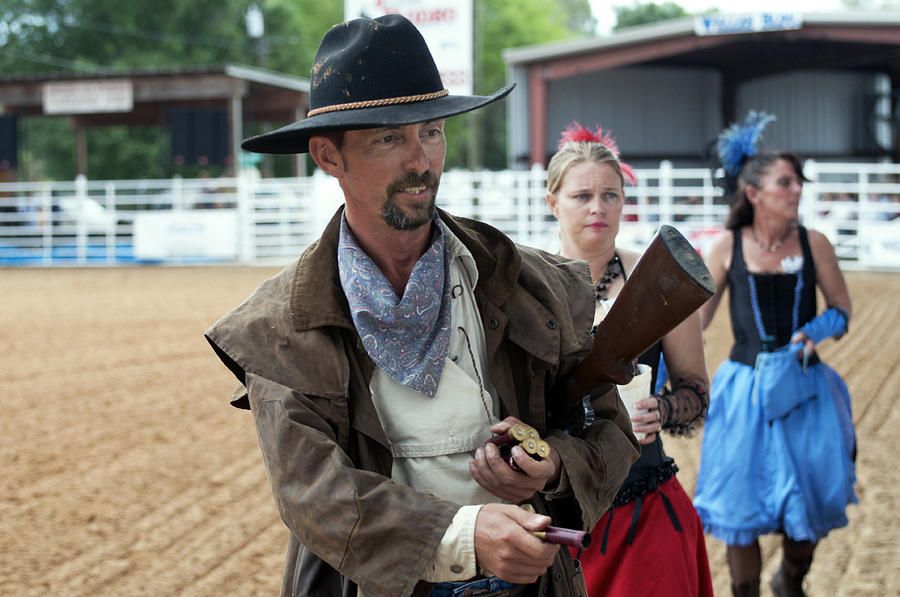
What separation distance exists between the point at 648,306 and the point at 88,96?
2362cm

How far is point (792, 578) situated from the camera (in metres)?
3.91

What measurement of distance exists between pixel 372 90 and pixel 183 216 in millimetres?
19076

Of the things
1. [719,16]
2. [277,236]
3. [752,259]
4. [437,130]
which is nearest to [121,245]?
[277,236]

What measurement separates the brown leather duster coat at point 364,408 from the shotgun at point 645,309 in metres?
0.06

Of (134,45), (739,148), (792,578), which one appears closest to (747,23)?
(739,148)

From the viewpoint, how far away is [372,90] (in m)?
1.88

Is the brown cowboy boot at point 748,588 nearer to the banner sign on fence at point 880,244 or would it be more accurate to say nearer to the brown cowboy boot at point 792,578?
the brown cowboy boot at point 792,578

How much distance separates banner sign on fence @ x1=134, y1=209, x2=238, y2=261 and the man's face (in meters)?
18.4

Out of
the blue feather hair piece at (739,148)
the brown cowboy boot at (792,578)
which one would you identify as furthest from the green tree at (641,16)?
the brown cowboy boot at (792,578)

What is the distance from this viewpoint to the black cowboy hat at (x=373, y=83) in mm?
1860

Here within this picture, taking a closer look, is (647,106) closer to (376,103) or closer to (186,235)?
(186,235)

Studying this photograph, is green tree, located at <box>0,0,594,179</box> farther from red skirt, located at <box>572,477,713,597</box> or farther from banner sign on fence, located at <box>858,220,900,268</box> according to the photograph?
red skirt, located at <box>572,477,713,597</box>

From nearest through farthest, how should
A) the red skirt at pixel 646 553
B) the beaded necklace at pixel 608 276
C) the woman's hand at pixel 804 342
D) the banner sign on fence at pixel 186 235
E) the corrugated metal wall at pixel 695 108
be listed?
the red skirt at pixel 646 553
the beaded necklace at pixel 608 276
the woman's hand at pixel 804 342
the banner sign on fence at pixel 186 235
the corrugated metal wall at pixel 695 108

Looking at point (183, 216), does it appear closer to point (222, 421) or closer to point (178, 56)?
point (222, 421)
